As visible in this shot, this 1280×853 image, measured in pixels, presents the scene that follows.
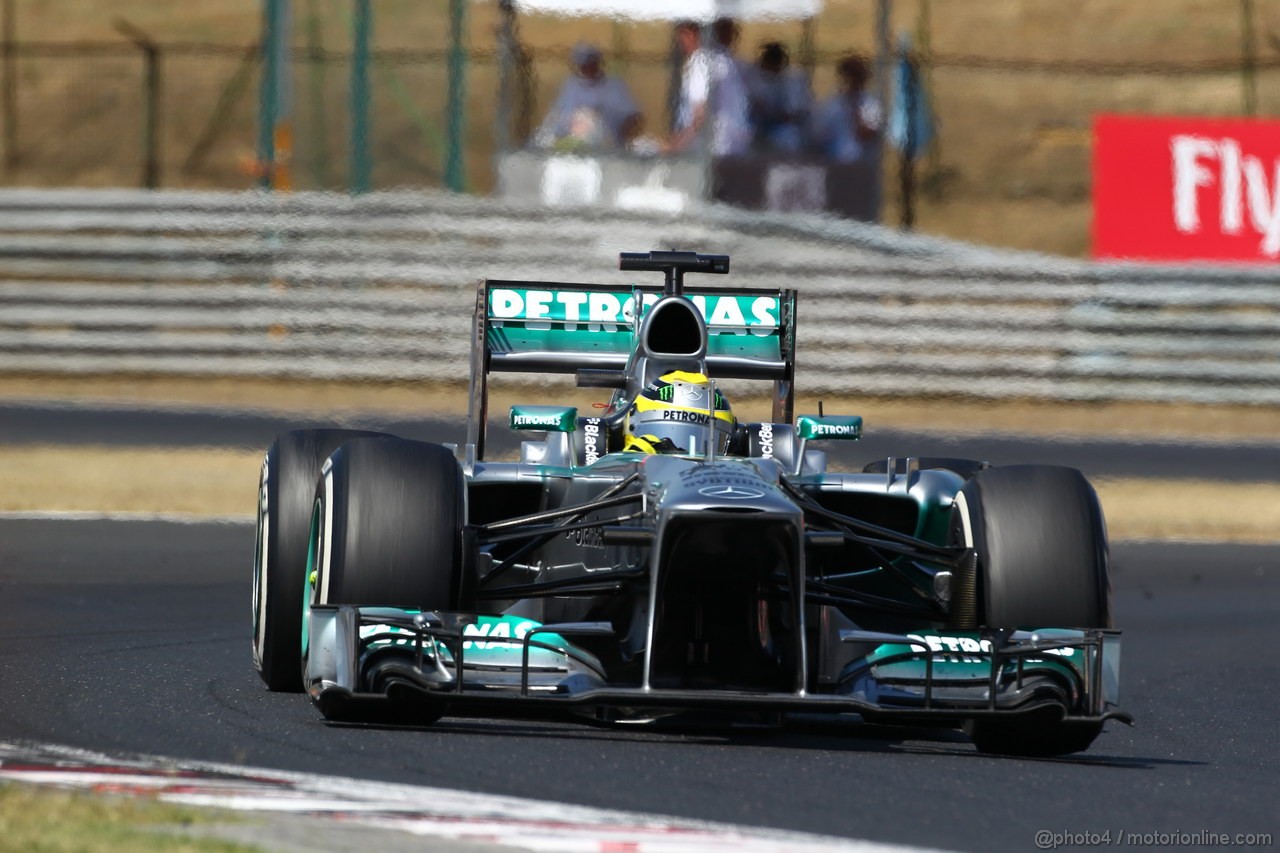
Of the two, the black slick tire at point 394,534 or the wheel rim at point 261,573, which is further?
the wheel rim at point 261,573

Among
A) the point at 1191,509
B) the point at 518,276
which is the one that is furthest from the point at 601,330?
the point at 518,276

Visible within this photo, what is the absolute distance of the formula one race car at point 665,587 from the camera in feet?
21.7

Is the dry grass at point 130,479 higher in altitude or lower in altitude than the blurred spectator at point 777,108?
lower

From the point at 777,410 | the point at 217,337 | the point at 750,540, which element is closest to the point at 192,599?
the point at 777,410

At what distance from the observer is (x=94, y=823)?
499 centimetres

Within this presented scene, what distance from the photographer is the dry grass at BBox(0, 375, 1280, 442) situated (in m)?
17.6

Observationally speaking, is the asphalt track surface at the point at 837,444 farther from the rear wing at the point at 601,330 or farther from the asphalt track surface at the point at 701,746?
the rear wing at the point at 601,330

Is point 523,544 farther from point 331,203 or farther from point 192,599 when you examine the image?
point 331,203

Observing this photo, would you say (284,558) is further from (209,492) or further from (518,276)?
(518,276)

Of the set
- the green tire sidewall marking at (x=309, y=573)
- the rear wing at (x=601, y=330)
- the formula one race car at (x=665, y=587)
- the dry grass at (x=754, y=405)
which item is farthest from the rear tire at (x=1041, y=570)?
the dry grass at (x=754, y=405)

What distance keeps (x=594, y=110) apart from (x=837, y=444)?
4.20 meters

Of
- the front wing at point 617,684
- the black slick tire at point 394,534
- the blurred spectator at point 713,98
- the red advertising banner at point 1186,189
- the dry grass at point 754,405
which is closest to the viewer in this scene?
the front wing at point 617,684

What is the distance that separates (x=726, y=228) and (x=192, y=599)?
9145 millimetres

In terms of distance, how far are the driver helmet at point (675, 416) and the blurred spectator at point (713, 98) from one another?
11137 millimetres
